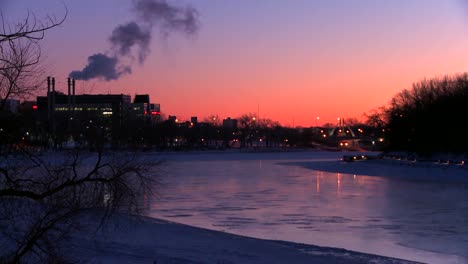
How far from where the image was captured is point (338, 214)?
68.3ft

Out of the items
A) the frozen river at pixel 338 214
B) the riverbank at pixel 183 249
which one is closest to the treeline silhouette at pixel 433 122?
the frozen river at pixel 338 214

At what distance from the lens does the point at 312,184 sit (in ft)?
114

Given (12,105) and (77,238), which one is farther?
(77,238)

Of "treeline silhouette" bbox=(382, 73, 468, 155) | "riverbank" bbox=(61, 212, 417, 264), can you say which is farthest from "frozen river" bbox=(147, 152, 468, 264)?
"treeline silhouette" bbox=(382, 73, 468, 155)

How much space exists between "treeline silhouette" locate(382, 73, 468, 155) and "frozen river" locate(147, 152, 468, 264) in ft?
89.4

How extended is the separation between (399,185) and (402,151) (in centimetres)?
3731

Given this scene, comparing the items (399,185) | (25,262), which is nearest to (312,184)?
(399,185)

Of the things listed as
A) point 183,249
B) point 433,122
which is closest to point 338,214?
point 183,249

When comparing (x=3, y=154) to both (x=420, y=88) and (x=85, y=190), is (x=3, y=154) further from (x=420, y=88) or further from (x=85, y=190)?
(x=420, y=88)

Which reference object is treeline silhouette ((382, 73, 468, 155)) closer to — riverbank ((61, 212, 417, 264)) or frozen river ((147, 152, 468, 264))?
frozen river ((147, 152, 468, 264))

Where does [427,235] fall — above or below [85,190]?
below

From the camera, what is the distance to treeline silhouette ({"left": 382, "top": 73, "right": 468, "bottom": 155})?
58.7 meters

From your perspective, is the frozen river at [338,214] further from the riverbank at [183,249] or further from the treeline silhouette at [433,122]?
the treeline silhouette at [433,122]

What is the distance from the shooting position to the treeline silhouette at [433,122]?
5869 cm
